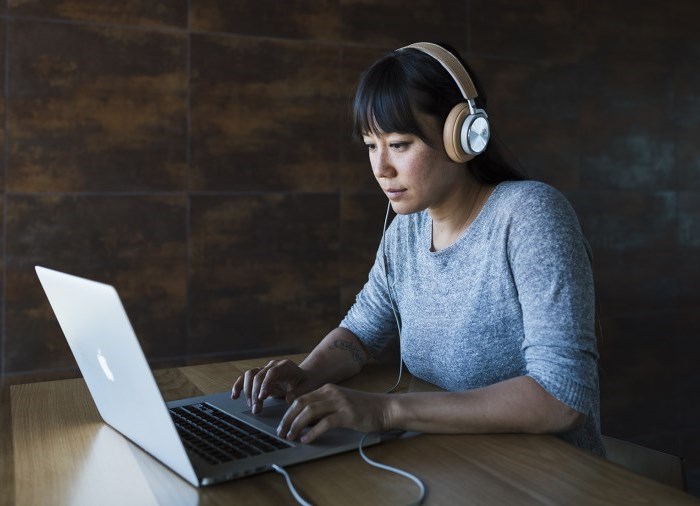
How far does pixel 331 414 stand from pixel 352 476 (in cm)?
14

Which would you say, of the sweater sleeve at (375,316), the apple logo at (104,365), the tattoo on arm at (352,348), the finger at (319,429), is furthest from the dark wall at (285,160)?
the finger at (319,429)

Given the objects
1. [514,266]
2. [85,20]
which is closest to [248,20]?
[85,20]

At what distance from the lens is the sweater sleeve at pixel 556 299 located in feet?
3.64

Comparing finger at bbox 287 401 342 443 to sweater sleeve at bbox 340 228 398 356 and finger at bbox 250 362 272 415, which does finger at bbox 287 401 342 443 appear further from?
sweater sleeve at bbox 340 228 398 356

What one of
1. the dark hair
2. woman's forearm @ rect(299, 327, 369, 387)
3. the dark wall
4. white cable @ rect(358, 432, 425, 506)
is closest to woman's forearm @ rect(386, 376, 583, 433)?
white cable @ rect(358, 432, 425, 506)

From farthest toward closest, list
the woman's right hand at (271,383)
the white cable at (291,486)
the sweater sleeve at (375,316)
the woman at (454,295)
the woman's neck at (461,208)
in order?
the sweater sleeve at (375,316) → the woman's neck at (461,208) → the woman's right hand at (271,383) → the woman at (454,295) → the white cable at (291,486)

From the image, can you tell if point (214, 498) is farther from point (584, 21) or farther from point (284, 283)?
point (584, 21)

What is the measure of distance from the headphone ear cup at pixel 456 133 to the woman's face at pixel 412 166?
4 cm

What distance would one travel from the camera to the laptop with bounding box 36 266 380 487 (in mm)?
847

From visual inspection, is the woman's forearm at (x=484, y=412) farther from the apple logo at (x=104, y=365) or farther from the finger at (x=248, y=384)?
the apple logo at (x=104, y=365)

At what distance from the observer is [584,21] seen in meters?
3.24

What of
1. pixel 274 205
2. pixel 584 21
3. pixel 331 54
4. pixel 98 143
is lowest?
pixel 274 205

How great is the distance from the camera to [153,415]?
88 cm

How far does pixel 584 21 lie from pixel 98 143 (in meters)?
2.26
